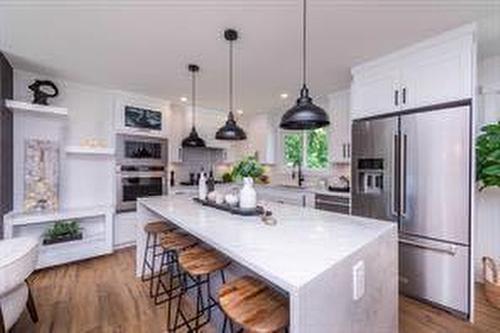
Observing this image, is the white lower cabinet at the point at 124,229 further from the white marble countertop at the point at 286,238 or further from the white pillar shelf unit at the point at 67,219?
the white marble countertop at the point at 286,238

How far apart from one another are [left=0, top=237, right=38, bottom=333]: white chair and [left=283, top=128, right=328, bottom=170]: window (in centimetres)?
430

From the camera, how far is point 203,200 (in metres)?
2.88

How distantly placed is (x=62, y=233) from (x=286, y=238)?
3480mm

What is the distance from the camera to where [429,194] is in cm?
253

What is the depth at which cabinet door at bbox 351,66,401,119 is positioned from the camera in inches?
113

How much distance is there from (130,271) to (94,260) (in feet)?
2.57

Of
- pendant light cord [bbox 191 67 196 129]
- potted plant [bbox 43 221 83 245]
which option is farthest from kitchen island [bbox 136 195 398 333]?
potted plant [bbox 43 221 83 245]

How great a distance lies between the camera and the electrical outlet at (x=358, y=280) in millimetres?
1276

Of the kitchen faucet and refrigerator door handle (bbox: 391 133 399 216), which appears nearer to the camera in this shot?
refrigerator door handle (bbox: 391 133 399 216)

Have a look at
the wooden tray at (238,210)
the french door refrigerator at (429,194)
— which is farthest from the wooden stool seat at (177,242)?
the french door refrigerator at (429,194)

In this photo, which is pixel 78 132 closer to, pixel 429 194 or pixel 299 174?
pixel 299 174

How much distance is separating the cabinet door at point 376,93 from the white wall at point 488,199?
1.12m

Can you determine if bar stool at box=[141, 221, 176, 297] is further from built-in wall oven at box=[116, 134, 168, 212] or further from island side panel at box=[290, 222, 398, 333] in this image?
island side panel at box=[290, 222, 398, 333]

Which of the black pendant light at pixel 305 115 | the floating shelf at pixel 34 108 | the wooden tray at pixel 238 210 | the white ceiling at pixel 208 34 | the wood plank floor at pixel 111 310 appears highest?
the white ceiling at pixel 208 34
